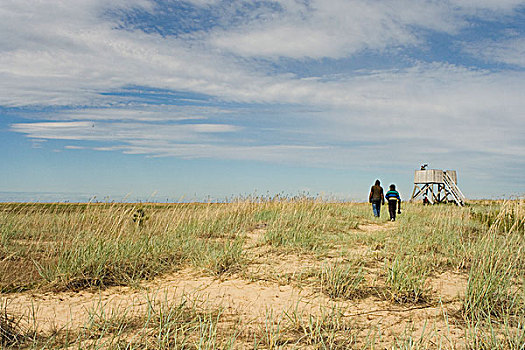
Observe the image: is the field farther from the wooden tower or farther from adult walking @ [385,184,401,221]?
the wooden tower

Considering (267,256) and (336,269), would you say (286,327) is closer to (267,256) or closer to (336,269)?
(336,269)

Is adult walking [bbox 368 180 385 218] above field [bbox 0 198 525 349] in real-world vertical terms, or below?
below

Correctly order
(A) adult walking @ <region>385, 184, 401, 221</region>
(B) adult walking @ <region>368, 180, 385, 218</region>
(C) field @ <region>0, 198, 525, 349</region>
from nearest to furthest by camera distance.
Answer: (C) field @ <region>0, 198, 525, 349</region>, (A) adult walking @ <region>385, 184, 401, 221</region>, (B) adult walking @ <region>368, 180, 385, 218</region>

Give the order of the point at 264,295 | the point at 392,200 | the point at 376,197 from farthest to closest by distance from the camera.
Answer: the point at 376,197 < the point at 392,200 < the point at 264,295

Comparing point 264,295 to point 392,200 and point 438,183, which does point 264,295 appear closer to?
point 392,200

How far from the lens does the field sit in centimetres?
342

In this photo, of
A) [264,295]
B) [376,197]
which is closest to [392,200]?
[376,197]

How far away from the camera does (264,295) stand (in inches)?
186

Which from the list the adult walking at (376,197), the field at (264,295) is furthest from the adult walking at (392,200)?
the field at (264,295)

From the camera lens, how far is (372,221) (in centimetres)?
1313

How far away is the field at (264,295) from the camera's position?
3424 millimetres

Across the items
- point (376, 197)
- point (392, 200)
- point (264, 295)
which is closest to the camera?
point (264, 295)

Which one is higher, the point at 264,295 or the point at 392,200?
the point at 264,295

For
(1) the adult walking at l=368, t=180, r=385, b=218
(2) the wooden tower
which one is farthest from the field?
(2) the wooden tower
